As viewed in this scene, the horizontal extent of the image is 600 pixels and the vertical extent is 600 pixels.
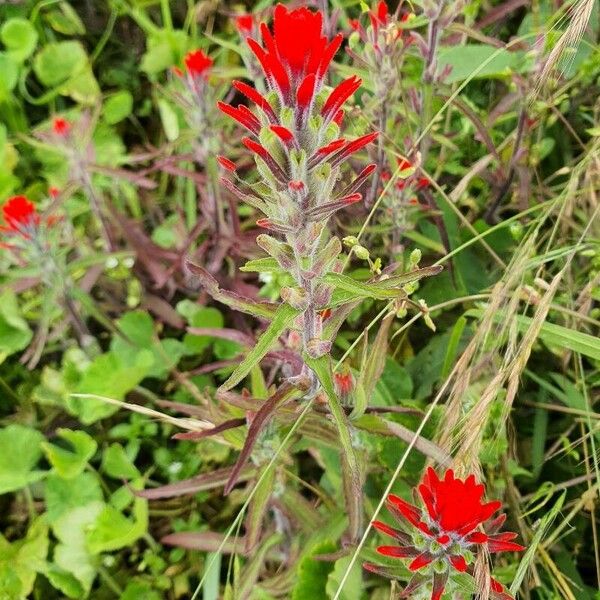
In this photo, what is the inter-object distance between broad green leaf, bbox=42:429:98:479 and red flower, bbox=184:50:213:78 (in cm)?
81

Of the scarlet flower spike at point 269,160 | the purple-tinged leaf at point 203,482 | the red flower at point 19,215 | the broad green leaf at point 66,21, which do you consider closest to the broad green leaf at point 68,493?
the purple-tinged leaf at point 203,482

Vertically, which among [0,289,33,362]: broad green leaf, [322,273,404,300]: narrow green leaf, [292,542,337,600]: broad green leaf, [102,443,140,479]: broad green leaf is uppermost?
[322,273,404,300]: narrow green leaf

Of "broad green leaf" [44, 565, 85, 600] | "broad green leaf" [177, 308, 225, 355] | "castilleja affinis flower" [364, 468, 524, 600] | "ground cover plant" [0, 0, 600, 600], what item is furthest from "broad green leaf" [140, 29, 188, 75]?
"castilleja affinis flower" [364, 468, 524, 600]

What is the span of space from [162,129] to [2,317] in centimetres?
83

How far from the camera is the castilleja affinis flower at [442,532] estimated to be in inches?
34.1

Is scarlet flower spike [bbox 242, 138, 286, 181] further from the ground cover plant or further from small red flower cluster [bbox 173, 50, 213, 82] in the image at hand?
small red flower cluster [bbox 173, 50, 213, 82]

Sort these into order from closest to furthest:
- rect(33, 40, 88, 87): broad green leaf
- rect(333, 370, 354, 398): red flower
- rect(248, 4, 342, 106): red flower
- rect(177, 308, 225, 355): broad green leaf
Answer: rect(248, 4, 342, 106): red flower → rect(333, 370, 354, 398): red flower → rect(177, 308, 225, 355): broad green leaf → rect(33, 40, 88, 87): broad green leaf

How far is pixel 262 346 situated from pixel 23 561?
981 millimetres

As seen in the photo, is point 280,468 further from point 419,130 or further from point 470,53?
point 470,53

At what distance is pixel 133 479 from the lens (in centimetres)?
164

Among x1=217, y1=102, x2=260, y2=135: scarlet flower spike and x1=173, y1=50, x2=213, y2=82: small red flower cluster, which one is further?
x1=173, y1=50, x2=213, y2=82: small red flower cluster

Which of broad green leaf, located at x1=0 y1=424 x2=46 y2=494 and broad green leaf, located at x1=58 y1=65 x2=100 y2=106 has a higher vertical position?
broad green leaf, located at x1=58 y1=65 x2=100 y2=106

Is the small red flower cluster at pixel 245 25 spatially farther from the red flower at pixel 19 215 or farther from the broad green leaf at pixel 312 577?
the broad green leaf at pixel 312 577

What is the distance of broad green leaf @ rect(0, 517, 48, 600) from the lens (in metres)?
1.49
